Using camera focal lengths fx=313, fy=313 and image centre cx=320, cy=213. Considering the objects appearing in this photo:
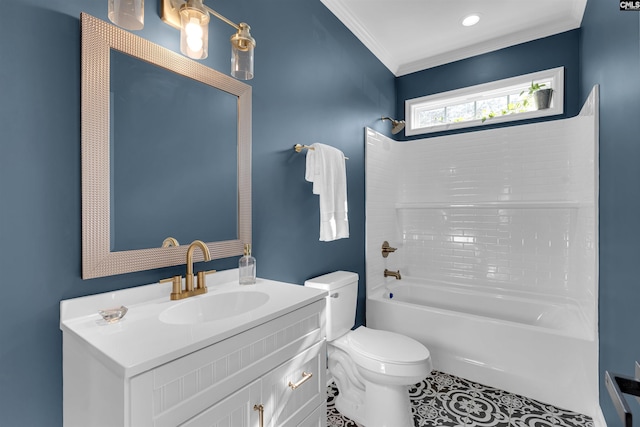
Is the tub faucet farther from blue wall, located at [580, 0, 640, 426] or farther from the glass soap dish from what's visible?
the glass soap dish

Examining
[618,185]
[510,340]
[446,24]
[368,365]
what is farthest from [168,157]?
[446,24]

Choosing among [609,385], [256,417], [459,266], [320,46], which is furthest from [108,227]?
[459,266]

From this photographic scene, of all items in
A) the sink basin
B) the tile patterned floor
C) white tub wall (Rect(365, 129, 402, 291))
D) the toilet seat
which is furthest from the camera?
white tub wall (Rect(365, 129, 402, 291))

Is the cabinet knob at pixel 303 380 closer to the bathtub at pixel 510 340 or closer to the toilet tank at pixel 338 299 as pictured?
the toilet tank at pixel 338 299

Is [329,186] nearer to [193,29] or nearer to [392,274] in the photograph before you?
[193,29]

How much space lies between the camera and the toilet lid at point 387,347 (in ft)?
5.74

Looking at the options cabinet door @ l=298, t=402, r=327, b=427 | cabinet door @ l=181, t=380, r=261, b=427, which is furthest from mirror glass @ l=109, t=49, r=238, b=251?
cabinet door @ l=298, t=402, r=327, b=427

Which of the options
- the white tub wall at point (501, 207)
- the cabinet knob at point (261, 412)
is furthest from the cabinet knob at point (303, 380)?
the white tub wall at point (501, 207)

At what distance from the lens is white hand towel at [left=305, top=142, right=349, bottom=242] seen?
1987 millimetres

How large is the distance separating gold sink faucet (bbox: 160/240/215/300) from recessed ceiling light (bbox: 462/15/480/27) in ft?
9.08

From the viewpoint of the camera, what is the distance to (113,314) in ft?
3.34

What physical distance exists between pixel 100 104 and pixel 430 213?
117 inches

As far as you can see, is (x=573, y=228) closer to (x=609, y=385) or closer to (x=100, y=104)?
(x=609, y=385)

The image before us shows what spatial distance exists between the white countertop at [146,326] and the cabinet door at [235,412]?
0.65 ft
